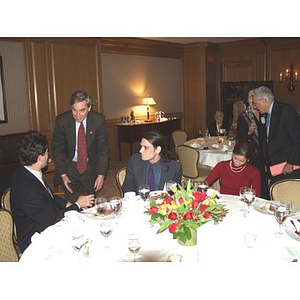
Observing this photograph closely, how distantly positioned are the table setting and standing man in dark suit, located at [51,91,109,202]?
144 cm

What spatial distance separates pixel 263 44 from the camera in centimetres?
1021

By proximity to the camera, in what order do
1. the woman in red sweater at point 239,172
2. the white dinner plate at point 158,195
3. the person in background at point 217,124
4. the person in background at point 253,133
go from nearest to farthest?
the white dinner plate at point 158,195, the woman in red sweater at point 239,172, the person in background at point 253,133, the person in background at point 217,124

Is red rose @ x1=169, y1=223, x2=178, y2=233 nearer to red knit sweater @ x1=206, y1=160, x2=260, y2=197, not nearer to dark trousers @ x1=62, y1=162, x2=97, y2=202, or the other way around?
red knit sweater @ x1=206, y1=160, x2=260, y2=197

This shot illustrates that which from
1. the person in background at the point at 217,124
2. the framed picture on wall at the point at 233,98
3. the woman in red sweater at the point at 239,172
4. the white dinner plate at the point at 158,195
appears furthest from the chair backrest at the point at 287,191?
the framed picture on wall at the point at 233,98

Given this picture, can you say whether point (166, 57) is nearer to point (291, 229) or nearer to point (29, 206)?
point (29, 206)

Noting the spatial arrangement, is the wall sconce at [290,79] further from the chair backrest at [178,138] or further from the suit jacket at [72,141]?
the suit jacket at [72,141]

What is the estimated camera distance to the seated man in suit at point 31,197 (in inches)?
97.3

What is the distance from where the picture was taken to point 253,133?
4316mm

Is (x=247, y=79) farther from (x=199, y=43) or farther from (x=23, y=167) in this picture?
(x=23, y=167)

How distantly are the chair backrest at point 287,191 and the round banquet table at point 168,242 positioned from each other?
60cm

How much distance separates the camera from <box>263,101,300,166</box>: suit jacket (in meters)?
3.51

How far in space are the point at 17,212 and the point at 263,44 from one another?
9.34 m
